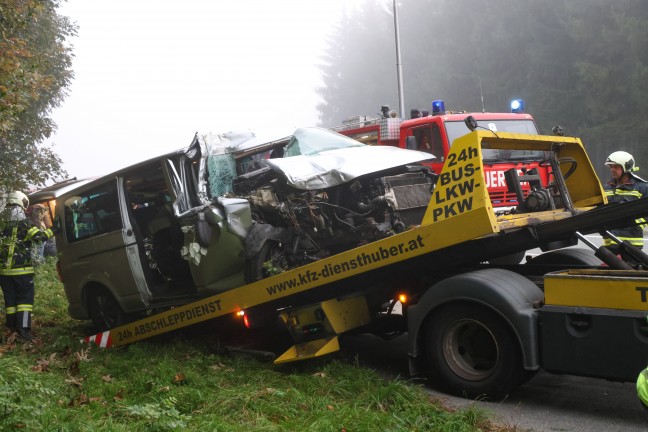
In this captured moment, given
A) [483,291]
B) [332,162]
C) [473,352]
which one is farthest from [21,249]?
[483,291]

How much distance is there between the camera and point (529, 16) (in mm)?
31375

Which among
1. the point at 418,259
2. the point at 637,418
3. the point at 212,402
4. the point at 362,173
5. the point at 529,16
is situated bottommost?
the point at 637,418

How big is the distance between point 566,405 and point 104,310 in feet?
16.7

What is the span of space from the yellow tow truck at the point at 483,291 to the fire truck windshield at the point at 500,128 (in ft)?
10.8

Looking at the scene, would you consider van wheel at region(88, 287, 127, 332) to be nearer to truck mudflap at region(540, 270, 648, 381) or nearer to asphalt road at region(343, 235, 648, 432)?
asphalt road at region(343, 235, 648, 432)

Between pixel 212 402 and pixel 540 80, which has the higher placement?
pixel 540 80

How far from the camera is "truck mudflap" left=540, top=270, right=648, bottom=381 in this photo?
12.1ft

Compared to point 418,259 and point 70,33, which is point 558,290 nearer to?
point 418,259

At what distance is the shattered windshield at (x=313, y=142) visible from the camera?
21.0 ft

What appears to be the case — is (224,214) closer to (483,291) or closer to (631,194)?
(483,291)

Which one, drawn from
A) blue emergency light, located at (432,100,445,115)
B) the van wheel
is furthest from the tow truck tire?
blue emergency light, located at (432,100,445,115)

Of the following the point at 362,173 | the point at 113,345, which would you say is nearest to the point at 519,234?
the point at 362,173

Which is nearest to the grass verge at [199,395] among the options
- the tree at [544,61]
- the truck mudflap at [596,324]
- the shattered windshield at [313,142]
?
the truck mudflap at [596,324]

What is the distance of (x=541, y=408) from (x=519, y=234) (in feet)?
3.93
